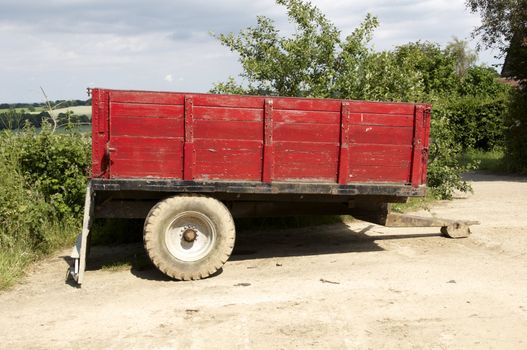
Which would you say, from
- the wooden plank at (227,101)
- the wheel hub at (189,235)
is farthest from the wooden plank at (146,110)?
the wheel hub at (189,235)

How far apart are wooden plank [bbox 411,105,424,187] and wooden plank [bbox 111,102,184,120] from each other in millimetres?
2686

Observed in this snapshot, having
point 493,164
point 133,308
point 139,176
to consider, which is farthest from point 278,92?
point 493,164

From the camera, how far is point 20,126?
8977 mm

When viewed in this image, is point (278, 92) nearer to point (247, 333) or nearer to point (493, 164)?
point (247, 333)

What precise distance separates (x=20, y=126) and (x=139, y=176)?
146 inches

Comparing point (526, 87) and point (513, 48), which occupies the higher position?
point (513, 48)

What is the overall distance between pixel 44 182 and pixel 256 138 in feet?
12.1

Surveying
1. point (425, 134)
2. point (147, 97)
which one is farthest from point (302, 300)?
point (147, 97)

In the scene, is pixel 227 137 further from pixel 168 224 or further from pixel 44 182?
pixel 44 182

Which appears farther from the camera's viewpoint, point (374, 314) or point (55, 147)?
point (55, 147)

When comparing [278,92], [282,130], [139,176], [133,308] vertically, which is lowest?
[133,308]

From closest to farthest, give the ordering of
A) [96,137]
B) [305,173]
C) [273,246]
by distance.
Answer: [96,137] → [305,173] → [273,246]

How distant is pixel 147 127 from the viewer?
6203 mm

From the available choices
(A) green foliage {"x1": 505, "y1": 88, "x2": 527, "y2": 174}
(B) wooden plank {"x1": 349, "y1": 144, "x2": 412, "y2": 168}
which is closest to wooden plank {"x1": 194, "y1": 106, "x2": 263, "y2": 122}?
Result: (B) wooden plank {"x1": 349, "y1": 144, "x2": 412, "y2": 168}
